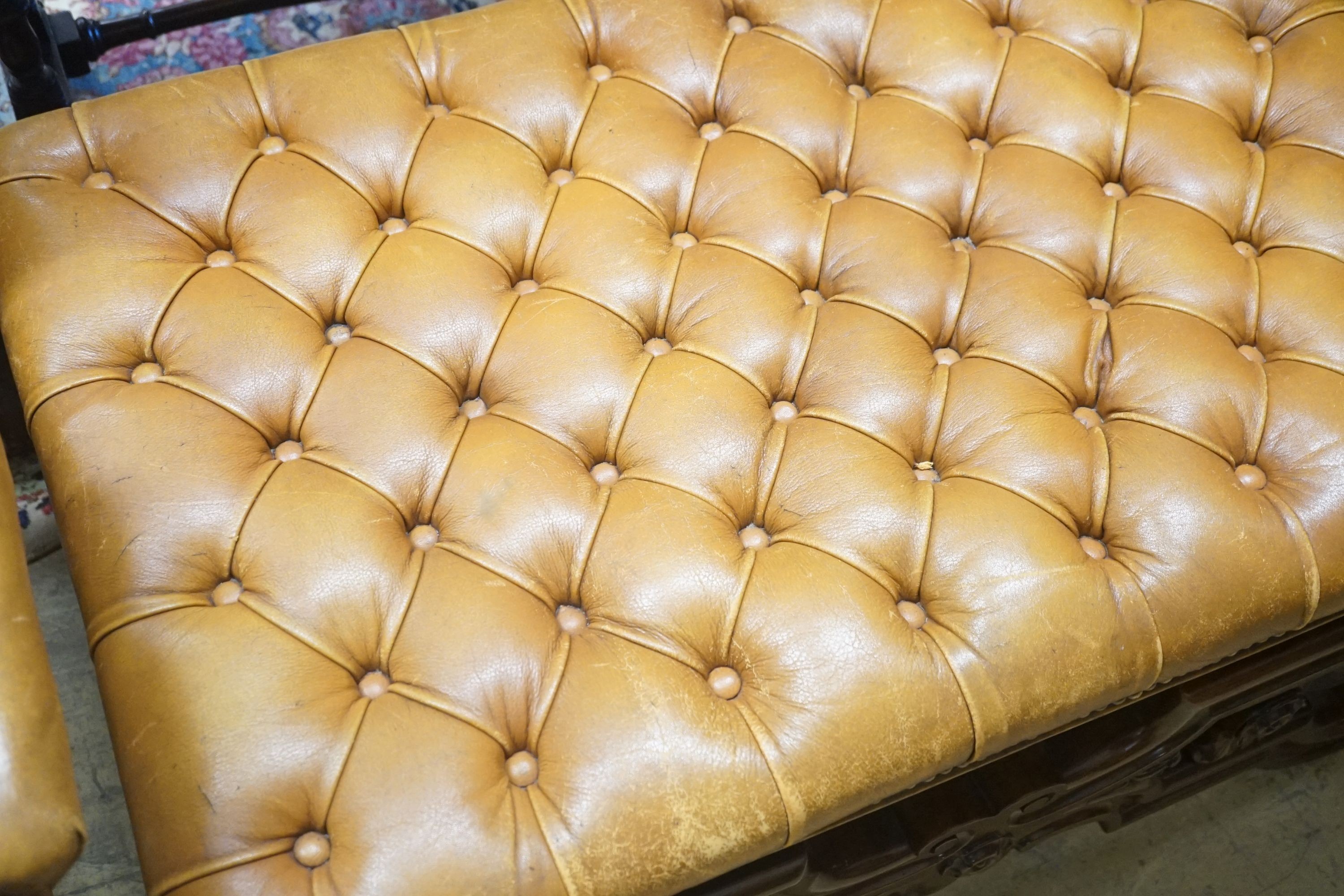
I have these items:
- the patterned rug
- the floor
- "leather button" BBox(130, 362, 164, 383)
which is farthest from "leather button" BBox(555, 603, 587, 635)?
the patterned rug

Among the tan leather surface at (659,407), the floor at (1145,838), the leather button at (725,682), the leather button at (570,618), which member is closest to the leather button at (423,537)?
the tan leather surface at (659,407)

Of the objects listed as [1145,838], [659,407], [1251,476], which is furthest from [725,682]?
[1145,838]

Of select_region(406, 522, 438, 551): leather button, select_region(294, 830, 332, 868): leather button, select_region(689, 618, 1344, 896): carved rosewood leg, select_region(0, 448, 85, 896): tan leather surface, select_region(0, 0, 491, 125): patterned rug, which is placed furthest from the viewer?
select_region(0, 0, 491, 125): patterned rug

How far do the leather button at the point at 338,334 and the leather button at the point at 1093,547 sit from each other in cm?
60

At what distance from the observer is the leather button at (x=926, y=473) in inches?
30.4

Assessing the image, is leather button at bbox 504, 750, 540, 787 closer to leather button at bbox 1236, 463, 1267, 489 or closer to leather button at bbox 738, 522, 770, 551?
leather button at bbox 738, 522, 770, 551

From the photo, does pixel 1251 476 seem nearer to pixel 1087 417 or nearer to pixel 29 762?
pixel 1087 417

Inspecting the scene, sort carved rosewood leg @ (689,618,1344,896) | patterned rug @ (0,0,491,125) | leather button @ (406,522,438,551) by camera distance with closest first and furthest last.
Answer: leather button @ (406,522,438,551) → carved rosewood leg @ (689,618,1344,896) → patterned rug @ (0,0,491,125)

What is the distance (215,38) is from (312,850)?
0.92m

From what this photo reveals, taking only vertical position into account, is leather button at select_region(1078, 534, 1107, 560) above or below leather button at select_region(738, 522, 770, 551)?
below

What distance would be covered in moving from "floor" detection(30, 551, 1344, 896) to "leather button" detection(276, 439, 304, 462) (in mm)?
601

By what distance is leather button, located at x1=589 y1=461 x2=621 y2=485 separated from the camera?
0.75 meters

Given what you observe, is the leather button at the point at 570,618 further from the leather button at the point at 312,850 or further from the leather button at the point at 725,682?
the leather button at the point at 312,850

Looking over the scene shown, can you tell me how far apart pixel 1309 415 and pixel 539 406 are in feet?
2.06
